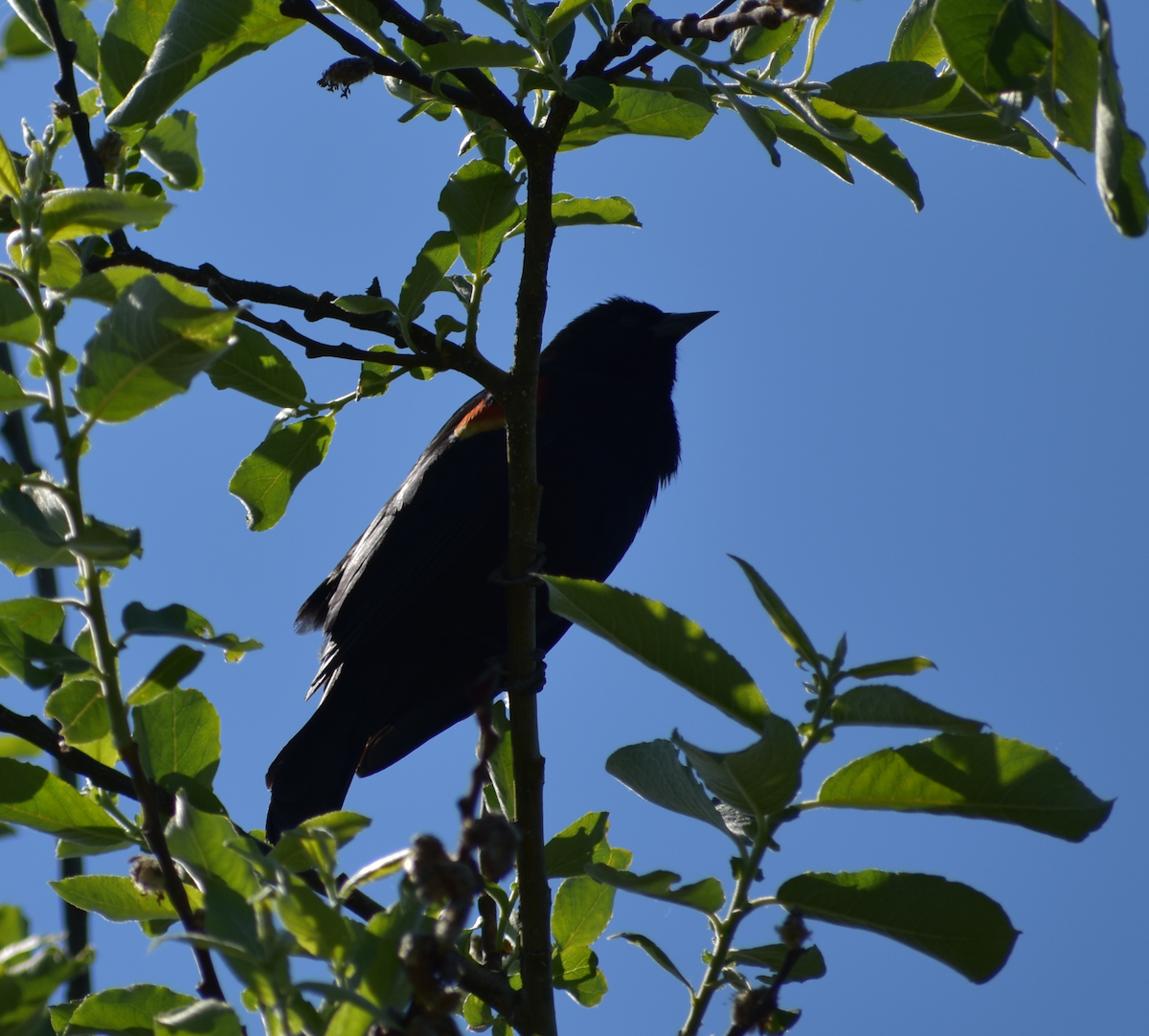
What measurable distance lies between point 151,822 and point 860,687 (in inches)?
29.8

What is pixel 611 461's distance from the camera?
13.5 ft

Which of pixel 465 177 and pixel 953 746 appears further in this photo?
pixel 465 177

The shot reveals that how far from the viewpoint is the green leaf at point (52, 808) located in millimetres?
1527

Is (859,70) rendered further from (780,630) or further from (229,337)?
(229,337)

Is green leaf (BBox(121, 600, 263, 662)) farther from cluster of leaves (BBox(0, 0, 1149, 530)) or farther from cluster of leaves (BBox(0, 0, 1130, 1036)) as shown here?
cluster of leaves (BBox(0, 0, 1149, 530))

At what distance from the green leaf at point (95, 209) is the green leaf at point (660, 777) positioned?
0.82m

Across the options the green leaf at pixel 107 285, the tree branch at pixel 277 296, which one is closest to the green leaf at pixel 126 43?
the tree branch at pixel 277 296

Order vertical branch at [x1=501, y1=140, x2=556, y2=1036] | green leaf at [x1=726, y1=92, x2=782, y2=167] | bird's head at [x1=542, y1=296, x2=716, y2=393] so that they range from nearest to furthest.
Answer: green leaf at [x1=726, y1=92, x2=782, y2=167], vertical branch at [x1=501, y1=140, x2=556, y2=1036], bird's head at [x1=542, y1=296, x2=716, y2=393]

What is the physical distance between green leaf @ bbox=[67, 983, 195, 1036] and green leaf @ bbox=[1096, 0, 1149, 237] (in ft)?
4.30

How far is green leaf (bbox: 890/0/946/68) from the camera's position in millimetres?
1738

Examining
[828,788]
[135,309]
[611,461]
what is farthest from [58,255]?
[611,461]

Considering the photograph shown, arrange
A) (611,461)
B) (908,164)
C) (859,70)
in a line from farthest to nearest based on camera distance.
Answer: (611,461) → (908,164) → (859,70)

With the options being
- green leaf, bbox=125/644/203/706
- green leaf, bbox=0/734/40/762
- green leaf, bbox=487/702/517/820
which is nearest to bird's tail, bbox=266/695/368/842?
green leaf, bbox=487/702/517/820

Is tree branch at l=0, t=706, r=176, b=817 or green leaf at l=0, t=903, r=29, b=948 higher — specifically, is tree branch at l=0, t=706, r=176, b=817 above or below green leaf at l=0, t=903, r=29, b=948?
above
